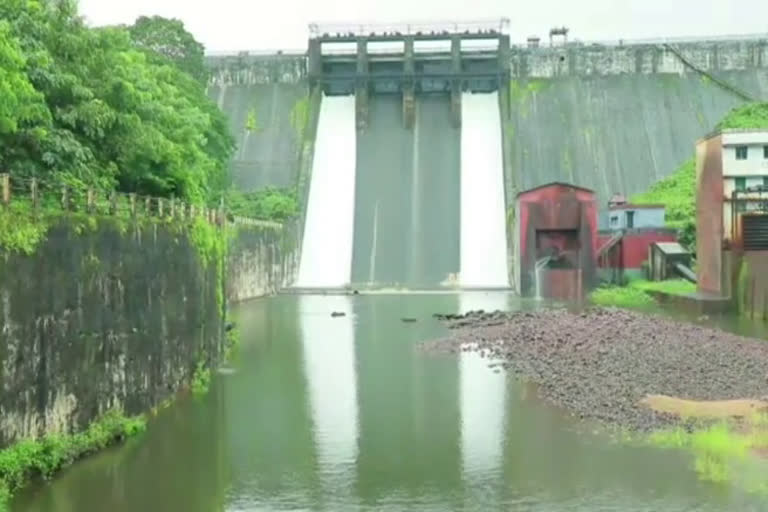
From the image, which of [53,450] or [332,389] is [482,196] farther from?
[53,450]

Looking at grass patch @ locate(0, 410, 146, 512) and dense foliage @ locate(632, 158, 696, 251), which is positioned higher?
dense foliage @ locate(632, 158, 696, 251)

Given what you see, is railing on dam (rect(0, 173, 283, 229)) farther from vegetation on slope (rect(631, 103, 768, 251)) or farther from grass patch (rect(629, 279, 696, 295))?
vegetation on slope (rect(631, 103, 768, 251))

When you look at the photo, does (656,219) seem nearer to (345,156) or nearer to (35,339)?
(345,156)

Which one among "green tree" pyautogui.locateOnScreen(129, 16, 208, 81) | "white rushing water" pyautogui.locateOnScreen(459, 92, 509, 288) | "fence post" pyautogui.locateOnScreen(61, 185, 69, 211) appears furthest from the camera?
"green tree" pyautogui.locateOnScreen(129, 16, 208, 81)

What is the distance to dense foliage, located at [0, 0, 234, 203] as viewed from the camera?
14.5 meters

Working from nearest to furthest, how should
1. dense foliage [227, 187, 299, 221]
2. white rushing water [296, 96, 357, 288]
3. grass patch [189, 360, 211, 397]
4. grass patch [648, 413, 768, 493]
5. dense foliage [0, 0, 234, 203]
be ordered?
grass patch [648, 413, 768, 493] < dense foliage [0, 0, 234, 203] < grass patch [189, 360, 211, 397] < white rushing water [296, 96, 357, 288] < dense foliage [227, 187, 299, 221]

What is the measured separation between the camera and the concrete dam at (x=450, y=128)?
44875 millimetres

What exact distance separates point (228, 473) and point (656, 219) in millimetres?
32868


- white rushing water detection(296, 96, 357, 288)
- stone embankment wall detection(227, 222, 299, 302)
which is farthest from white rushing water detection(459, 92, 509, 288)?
stone embankment wall detection(227, 222, 299, 302)

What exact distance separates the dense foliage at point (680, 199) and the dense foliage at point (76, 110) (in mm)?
25547

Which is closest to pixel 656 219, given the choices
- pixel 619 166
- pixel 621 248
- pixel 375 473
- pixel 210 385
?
pixel 621 248

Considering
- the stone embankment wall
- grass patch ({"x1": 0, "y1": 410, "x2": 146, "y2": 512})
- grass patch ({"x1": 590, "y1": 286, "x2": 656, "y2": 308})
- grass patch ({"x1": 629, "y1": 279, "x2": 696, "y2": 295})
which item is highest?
the stone embankment wall

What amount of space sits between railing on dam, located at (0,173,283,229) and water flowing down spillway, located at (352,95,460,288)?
88.1 ft

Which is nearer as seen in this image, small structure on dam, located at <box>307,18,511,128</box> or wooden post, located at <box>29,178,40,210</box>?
wooden post, located at <box>29,178,40,210</box>
